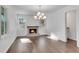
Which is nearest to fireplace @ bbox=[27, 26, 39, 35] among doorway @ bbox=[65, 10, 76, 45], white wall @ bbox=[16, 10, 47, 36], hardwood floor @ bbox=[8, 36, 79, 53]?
white wall @ bbox=[16, 10, 47, 36]

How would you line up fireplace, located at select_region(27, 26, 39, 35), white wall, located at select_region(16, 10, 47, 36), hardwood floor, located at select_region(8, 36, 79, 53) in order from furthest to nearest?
1. fireplace, located at select_region(27, 26, 39, 35)
2. white wall, located at select_region(16, 10, 47, 36)
3. hardwood floor, located at select_region(8, 36, 79, 53)

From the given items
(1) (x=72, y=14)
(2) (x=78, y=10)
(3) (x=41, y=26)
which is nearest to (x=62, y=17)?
(1) (x=72, y=14)

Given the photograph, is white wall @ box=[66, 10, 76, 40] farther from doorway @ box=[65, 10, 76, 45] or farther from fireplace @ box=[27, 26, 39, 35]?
fireplace @ box=[27, 26, 39, 35]

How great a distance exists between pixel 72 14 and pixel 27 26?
5.55 m

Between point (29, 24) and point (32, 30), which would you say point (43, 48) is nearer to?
point (29, 24)

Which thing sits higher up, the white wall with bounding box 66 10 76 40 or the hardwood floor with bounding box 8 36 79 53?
the white wall with bounding box 66 10 76 40

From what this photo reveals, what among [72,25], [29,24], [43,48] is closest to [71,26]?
[72,25]

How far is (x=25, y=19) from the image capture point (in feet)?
42.4

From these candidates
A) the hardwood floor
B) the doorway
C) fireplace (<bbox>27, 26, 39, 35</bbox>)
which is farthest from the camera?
fireplace (<bbox>27, 26, 39, 35</bbox>)

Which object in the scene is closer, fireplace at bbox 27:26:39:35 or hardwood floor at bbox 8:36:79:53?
hardwood floor at bbox 8:36:79:53

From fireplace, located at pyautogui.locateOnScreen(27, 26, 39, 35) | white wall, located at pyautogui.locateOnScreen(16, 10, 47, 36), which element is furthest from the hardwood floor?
fireplace, located at pyautogui.locateOnScreen(27, 26, 39, 35)

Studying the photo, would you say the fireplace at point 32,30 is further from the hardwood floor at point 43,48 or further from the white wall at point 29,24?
the hardwood floor at point 43,48

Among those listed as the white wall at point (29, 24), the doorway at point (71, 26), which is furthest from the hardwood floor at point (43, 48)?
the white wall at point (29, 24)
